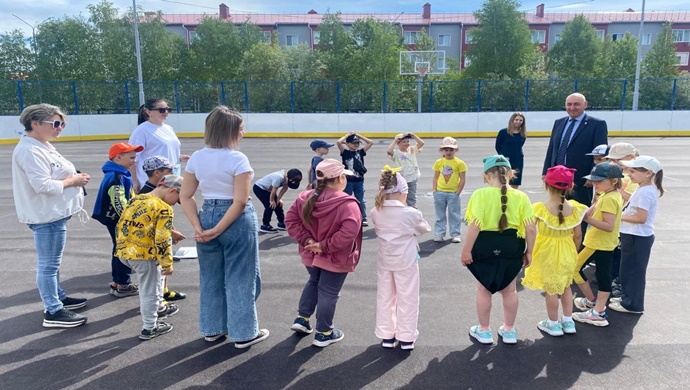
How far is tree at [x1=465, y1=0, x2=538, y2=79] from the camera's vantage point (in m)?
41.2

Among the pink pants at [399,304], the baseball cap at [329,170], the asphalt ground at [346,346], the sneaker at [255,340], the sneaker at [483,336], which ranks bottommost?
the asphalt ground at [346,346]

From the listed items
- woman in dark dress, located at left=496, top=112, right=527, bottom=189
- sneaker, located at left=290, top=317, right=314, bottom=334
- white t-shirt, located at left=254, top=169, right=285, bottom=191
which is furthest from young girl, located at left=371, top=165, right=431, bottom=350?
woman in dark dress, located at left=496, top=112, right=527, bottom=189

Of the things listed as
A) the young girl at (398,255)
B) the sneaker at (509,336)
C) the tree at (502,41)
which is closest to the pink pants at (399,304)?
the young girl at (398,255)

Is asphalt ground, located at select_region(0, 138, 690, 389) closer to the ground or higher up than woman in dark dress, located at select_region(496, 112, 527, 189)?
closer to the ground

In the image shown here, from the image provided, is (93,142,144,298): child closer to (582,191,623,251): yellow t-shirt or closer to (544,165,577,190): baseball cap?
(544,165,577,190): baseball cap

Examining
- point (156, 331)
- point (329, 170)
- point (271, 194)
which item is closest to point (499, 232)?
point (329, 170)

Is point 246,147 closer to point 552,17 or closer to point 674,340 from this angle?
point 674,340

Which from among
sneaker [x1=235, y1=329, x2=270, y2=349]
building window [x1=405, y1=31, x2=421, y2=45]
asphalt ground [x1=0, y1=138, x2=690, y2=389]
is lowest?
asphalt ground [x1=0, y1=138, x2=690, y2=389]

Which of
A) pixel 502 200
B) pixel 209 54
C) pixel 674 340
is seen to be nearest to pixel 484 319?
pixel 502 200

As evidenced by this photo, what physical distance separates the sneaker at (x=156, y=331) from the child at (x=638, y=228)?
13.1 feet

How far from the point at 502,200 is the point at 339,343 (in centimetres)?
168

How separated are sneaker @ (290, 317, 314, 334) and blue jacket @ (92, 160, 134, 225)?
187 centimetres

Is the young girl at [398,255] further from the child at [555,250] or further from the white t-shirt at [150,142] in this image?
the white t-shirt at [150,142]

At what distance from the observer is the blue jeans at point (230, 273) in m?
3.50
